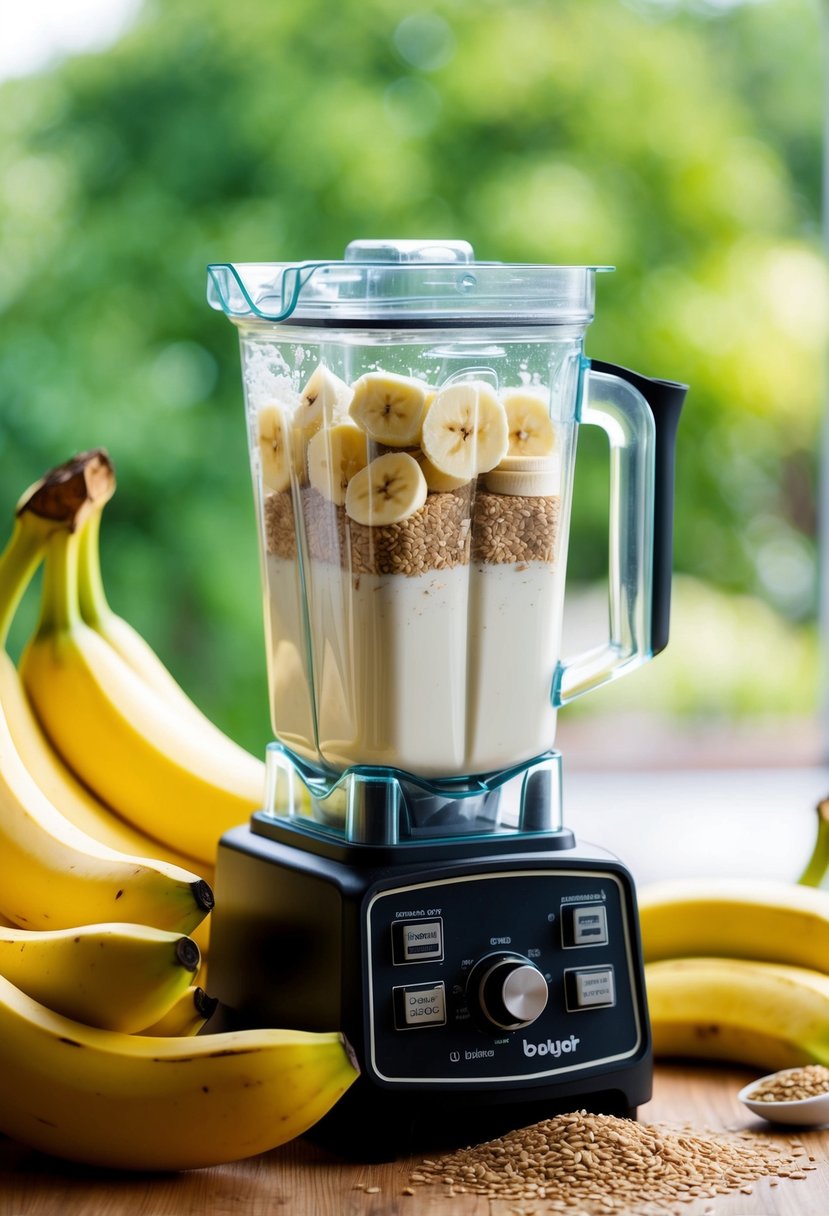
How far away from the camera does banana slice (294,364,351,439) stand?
85 centimetres

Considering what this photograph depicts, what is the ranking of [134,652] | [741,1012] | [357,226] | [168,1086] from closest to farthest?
[168,1086] → [741,1012] → [134,652] → [357,226]

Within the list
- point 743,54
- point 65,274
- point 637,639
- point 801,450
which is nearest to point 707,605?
point 801,450

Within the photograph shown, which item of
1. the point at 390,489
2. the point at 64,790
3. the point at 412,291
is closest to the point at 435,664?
the point at 390,489

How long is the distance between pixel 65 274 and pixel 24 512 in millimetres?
2270

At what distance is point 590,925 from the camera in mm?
895

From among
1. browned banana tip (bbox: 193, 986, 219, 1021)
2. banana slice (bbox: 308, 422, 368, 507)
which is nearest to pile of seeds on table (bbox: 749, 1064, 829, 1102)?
browned banana tip (bbox: 193, 986, 219, 1021)

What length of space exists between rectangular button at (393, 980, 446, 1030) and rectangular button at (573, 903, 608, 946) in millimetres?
100

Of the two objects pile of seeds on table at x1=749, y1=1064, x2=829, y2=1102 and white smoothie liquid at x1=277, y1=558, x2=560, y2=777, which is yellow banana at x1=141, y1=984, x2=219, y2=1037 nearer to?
white smoothie liquid at x1=277, y1=558, x2=560, y2=777

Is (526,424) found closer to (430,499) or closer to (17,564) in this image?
(430,499)

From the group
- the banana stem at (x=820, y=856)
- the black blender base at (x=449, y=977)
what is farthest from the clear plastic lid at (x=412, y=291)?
the banana stem at (x=820, y=856)

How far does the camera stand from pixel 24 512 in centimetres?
106

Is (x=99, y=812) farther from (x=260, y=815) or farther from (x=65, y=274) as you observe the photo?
(x=65, y=274)

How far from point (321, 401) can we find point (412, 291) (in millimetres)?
88

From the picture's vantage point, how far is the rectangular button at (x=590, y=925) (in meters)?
0.89
